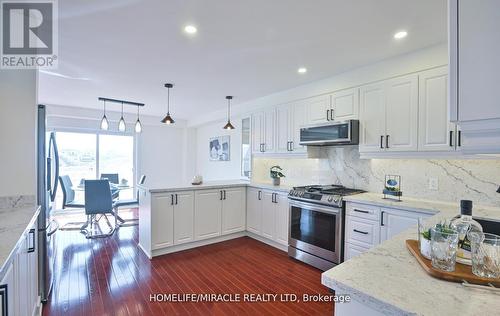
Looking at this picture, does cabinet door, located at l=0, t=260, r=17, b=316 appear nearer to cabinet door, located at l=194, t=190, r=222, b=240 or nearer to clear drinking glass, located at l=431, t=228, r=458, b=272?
clear drinking glass, located at l=431, t=228, r=458, b=272

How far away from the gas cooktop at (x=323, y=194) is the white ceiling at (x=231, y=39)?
1546mm

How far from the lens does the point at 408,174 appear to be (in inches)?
114

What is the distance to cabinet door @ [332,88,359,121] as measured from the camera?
3068 mm

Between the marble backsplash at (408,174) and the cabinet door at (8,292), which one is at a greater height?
the marble backsplash at (408,174)

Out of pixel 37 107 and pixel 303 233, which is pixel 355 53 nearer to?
pixel 303 233

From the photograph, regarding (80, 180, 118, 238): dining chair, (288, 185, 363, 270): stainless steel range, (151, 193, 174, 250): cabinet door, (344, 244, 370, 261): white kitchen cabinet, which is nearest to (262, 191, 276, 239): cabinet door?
(288, 185, 363, 270): stainless steel range

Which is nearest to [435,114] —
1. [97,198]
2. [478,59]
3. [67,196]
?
[478,59]

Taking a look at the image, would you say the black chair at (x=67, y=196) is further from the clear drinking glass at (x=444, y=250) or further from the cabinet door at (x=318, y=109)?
the clear drinking glass at (x=444, y=250)

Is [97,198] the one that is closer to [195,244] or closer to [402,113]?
[195,244]

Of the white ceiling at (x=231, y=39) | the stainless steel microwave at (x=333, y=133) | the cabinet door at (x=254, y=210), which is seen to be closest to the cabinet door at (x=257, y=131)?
the white ceiling at (x=231, y=39)

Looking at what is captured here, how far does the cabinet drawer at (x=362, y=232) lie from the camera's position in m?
2.57

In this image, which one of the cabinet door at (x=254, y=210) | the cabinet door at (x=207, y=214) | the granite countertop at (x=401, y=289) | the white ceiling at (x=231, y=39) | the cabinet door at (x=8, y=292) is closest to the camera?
the granite countertop at (x=401, y=289)

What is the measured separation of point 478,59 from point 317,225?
2561 mm

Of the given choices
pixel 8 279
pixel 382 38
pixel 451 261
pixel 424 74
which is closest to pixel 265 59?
pixel 382 38
